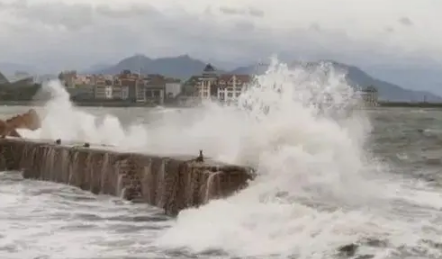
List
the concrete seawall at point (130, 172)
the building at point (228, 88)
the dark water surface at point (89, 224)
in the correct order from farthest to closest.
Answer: the building at point (228, 88), the concrete seawall at point (130, 172), the dark water surface at point (89, 224)

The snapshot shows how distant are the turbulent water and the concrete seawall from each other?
358 millimetres

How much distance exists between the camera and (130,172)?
17828 millimetres

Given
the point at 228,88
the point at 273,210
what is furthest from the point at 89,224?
the point at 228,88

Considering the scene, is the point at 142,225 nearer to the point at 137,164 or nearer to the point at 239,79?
the point at 137,164

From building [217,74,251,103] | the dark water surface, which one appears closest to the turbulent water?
the dark water surface

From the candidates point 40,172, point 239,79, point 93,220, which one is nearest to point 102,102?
point 239,79

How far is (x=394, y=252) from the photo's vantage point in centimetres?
1088

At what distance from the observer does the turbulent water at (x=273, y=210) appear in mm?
11547

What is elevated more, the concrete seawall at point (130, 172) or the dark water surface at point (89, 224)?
the concrete seawall at point (130, 172)

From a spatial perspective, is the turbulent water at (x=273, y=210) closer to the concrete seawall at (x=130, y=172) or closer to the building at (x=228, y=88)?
the concrete seawall at (x=130, y=172)

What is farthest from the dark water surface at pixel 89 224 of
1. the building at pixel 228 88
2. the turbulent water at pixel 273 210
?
the building at pixel 228 88

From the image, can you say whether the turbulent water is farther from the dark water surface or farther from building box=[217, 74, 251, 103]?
building box=[217, 74, 251, 103]

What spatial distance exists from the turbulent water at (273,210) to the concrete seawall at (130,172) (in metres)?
0.36

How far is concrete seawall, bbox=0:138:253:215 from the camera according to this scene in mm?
14773
